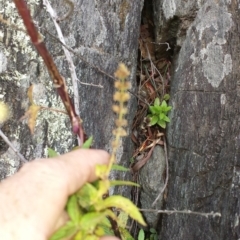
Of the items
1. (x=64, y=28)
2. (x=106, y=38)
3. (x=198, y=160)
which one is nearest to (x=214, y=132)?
(x=198, y=160)

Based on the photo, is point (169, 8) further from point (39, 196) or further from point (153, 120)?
point (39, 196)

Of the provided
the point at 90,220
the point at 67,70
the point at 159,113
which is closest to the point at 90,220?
the point at 90,220

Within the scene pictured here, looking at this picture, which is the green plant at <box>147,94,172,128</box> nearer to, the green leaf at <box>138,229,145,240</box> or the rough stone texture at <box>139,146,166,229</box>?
the rough stone texture at <box>139,146,166,229</box>

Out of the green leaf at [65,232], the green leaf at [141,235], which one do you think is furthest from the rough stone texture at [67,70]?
the green leaf at [65,232]

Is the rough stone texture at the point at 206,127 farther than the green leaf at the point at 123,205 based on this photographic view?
Yes

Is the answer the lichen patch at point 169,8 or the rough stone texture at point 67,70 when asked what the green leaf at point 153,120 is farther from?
the lichen patch at point 169,8

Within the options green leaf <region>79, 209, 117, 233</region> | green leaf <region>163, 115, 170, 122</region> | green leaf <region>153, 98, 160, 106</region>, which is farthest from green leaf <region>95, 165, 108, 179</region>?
green leaf <region>153, 98, 160, 106</region>

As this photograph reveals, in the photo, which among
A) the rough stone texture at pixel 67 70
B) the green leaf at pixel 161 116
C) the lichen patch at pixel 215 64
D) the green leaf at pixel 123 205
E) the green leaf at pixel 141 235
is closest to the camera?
the green leaf at pixel 123 205
